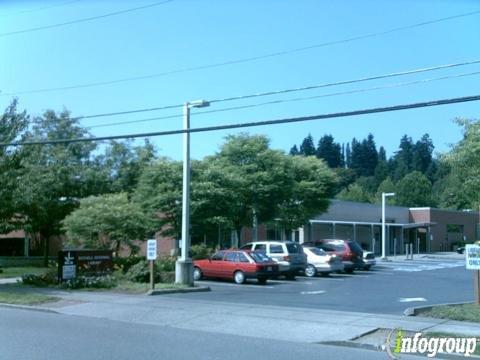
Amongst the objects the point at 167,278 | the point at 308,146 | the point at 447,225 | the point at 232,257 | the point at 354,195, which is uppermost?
the point at 308,146

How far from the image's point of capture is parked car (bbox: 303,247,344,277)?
3064 cm

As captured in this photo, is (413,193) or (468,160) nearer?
(468,160)

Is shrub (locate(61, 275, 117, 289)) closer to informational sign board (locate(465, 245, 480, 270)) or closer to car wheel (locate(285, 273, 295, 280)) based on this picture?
car wheel (locate(285, 273, 295, 280))

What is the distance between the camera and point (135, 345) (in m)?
11.6

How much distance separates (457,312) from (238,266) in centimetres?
1239

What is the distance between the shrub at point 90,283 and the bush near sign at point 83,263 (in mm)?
424

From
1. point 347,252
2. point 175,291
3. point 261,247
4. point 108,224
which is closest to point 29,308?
point 175,291

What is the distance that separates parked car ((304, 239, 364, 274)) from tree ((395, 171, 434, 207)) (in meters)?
75.0

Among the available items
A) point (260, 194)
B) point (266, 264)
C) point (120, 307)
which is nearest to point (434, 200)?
point (260, 194)

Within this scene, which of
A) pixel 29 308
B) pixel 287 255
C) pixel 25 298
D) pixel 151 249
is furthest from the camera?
pixel 287 255

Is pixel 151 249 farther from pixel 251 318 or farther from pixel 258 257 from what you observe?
pixel 251 318

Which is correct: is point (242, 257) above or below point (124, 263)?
above

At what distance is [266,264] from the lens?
1029 inches

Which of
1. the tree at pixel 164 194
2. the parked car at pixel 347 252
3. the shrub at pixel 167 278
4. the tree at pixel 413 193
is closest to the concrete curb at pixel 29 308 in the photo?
the shrub at pixel 167 278
